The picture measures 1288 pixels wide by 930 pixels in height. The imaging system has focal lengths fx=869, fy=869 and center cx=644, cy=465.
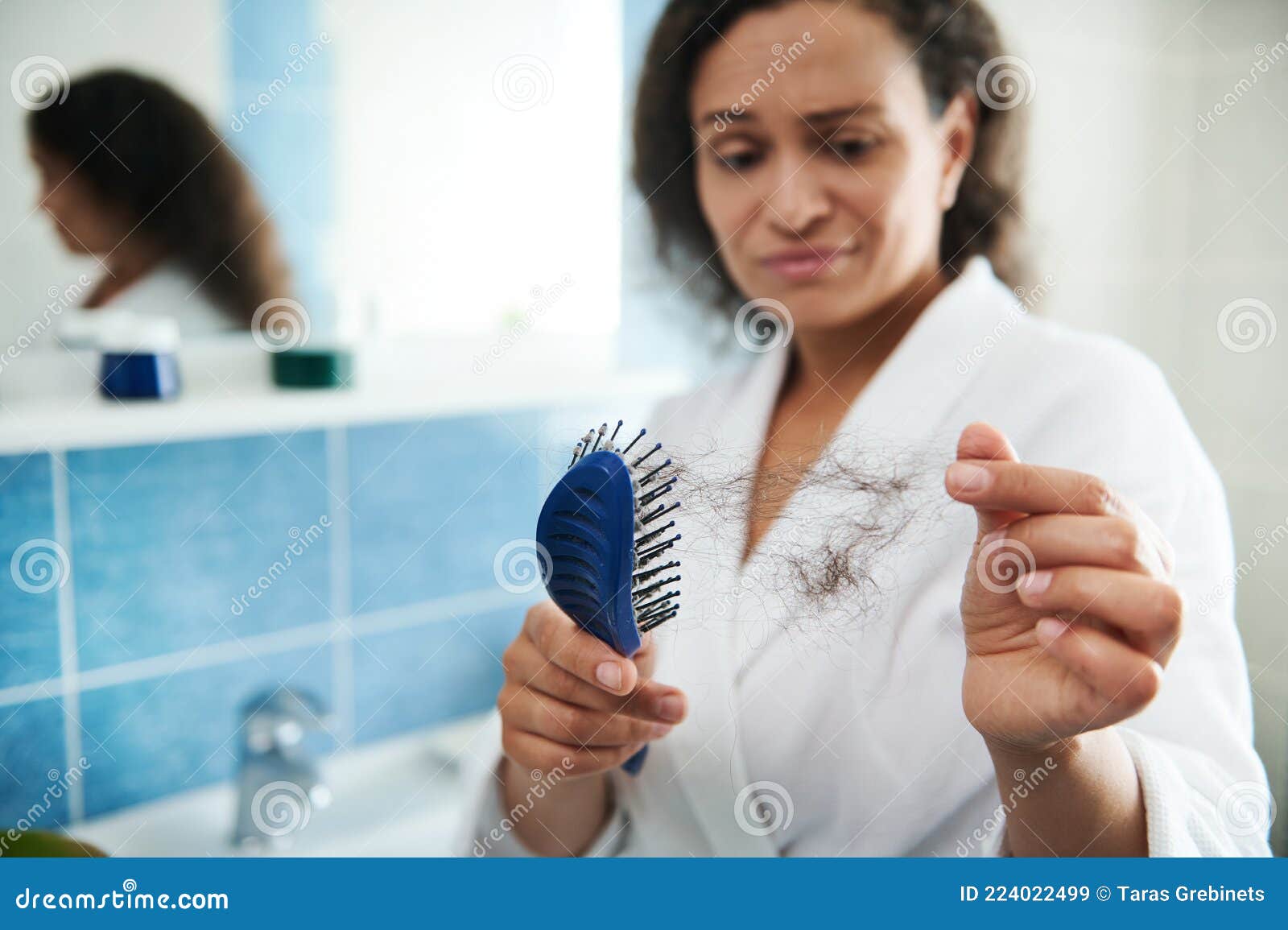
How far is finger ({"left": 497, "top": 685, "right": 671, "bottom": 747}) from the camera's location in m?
0.44

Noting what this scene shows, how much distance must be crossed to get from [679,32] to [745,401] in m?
0.25

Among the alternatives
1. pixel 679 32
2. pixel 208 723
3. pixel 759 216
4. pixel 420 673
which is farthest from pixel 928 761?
pixel 208 723

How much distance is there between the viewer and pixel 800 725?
1.60ft

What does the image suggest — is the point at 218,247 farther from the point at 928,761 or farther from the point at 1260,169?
the point at 1260,169
